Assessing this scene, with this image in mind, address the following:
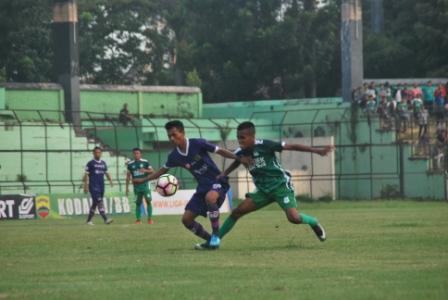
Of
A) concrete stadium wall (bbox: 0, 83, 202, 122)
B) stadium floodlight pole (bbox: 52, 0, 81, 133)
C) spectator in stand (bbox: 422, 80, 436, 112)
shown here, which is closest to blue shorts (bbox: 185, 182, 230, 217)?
concrete stadium wall (bbox: 0, 83, 202, 122)

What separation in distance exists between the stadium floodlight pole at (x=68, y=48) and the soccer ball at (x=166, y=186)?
117 feet

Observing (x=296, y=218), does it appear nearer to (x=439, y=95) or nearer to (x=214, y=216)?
(x=214, y=216)

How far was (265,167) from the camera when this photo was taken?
18000 millimetres

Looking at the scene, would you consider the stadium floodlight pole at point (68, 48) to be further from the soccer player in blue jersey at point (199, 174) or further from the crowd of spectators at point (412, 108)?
the soccer player in blue jersey at point (199, 174)

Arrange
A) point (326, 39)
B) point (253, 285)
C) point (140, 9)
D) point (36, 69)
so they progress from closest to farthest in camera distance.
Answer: point (253, 285)
point (36, 69)
point (326, 39)
point (140, 9)

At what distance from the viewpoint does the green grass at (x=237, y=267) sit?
1188 cm

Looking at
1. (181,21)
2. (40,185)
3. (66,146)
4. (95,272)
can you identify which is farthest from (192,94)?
(95,272)

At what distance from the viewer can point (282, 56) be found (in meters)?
73.3

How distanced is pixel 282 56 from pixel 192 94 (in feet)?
39.3

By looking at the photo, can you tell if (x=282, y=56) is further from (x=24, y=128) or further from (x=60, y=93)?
(x=24, y=128)

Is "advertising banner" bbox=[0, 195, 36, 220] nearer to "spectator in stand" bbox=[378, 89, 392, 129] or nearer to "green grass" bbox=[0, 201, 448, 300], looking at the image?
"green grass" bbox=[0, 201, 448, 300]

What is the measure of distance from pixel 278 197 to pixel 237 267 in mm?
3732

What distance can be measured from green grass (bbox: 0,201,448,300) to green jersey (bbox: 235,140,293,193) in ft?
3.19

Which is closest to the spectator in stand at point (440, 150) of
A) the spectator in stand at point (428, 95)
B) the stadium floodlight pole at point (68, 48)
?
the spectator in stand at point (428, 95)
